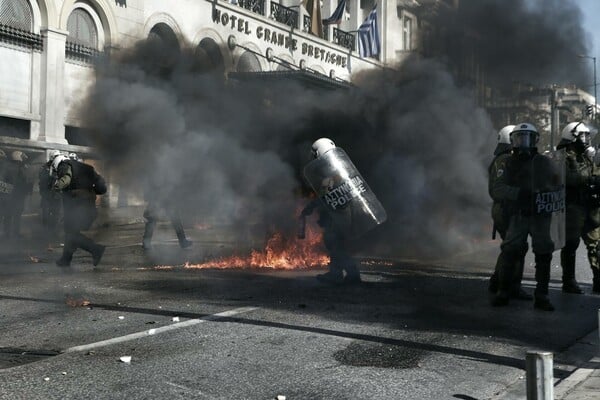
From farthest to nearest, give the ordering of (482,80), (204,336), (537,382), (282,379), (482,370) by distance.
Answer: (482,80), (204,336), (482,370), (282,379), (537,382)

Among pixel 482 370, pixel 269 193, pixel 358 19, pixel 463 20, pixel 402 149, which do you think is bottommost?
pixel 482 370

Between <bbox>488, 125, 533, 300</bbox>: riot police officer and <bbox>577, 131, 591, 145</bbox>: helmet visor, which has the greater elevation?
<bbox>577, 131, 591, 145</bbox>: helmet visor

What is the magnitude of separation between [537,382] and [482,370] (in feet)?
5.16

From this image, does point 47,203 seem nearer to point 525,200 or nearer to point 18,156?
point 18,156

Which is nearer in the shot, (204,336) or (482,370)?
(482,370)

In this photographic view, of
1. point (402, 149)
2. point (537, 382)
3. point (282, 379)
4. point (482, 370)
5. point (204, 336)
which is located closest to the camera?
point (537, 382)

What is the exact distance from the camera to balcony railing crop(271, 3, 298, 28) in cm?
2792

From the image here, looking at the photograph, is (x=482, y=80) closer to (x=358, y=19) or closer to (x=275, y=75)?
(x=275, y=75)

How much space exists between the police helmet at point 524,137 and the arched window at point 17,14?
1490 centimetres

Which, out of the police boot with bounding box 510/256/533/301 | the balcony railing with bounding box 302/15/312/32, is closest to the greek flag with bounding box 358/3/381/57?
the balcony railing with bounding box 302/15/312/32

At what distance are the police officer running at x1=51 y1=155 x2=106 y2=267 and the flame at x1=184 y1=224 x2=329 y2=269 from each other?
1454mm

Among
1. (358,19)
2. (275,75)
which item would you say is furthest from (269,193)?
(358,19)

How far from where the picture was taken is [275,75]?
14.1 meters

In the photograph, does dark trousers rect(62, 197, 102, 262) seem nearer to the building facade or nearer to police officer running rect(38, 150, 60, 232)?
police officer running rect(38, 150, 60, 232)
